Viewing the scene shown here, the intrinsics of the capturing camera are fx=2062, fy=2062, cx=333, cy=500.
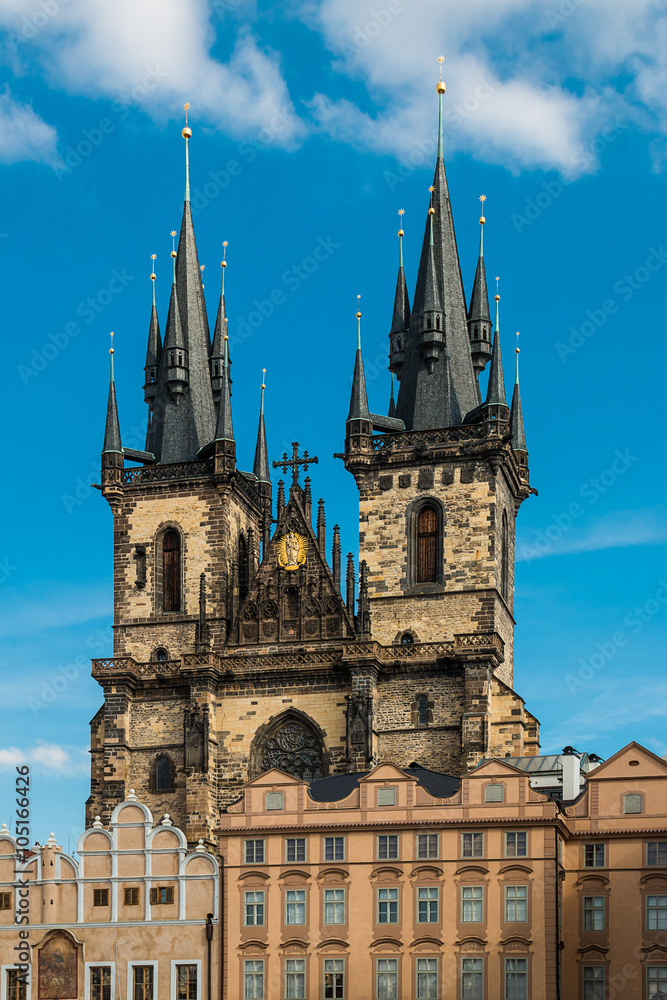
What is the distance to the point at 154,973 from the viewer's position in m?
59.9

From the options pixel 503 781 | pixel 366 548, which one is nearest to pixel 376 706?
pixel 366 548

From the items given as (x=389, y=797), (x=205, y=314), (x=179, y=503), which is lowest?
(x=389, y=797)

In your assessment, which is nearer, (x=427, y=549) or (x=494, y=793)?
(x=494, y=793)

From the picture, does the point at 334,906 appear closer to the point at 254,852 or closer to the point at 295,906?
the point at 295,906

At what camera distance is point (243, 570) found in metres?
81.8

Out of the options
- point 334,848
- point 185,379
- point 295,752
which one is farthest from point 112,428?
point 334,848

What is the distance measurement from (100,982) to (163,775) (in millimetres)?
17716

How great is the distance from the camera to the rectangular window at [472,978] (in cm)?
5756

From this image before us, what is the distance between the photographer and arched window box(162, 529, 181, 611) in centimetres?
8069

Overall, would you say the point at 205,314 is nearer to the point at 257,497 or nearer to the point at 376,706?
the point at 257,497

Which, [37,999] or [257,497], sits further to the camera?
[257,497]

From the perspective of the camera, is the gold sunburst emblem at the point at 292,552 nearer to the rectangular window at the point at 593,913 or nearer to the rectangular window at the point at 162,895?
the rectangular window at the point at 162,895

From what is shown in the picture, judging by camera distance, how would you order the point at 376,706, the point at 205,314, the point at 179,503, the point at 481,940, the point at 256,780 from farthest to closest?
1. the point at 205,314
2. the point at 179,503
3. the point at 376,706
4. the point at 256,780
5. the point at 481,940

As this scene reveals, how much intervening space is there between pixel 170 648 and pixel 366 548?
28.3 feet
